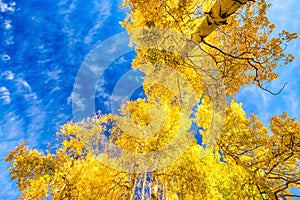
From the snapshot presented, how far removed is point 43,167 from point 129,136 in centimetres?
517

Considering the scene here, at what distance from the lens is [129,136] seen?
7.24m

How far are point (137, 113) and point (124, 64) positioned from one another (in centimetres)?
3010

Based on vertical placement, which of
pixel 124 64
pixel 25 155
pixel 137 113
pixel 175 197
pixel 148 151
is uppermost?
pixel 124 64

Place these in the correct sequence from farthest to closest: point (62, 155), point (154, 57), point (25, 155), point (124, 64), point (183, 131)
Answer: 1. point (124, 64)
2. point (62, 155)
3. point (25, 155)
4. point (183, 131)
5. point (154, 57)

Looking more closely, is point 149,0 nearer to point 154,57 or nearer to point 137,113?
point 154,57

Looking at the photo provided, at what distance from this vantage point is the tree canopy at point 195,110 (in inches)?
140

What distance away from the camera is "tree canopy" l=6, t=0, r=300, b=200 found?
140 inches

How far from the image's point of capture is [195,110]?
7.12 m

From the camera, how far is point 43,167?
8945 mm

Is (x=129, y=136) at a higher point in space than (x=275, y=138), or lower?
higher

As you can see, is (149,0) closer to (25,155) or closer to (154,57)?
(154,57)

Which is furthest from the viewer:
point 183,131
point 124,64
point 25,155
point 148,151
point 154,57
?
point 124,64

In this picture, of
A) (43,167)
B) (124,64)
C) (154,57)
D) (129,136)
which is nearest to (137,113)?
(129,136)

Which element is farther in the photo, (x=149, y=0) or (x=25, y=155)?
(x=25, y=155)
